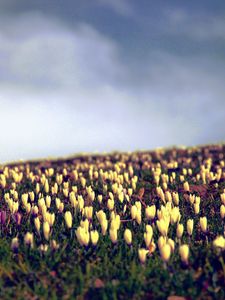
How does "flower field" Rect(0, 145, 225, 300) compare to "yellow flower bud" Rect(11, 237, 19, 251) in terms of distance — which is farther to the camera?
"yellow flower bud" Rect(11, 237, 19, 251)

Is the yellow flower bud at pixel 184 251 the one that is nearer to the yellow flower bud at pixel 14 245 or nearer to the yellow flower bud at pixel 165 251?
the yellow flower bud at pixel 165 251

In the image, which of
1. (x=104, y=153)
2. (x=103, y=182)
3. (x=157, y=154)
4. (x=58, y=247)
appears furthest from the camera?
(x=104, y=153)

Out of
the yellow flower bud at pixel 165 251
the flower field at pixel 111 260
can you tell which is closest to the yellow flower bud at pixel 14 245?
the flower field at pixel 111 260

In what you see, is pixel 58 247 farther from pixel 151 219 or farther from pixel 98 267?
pixel 151 219

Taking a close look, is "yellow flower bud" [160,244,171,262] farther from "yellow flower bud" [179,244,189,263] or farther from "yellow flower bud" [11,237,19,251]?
"yellow flower bud" [11,237,19,251]

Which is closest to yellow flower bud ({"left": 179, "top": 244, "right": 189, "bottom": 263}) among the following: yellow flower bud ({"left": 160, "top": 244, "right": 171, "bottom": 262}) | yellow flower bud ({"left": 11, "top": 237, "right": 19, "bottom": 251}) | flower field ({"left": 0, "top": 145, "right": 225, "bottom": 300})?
flower field ({"left": 0, "top": 145, "right": 225, "bottom": 300})

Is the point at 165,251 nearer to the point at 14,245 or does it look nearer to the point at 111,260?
the point at 111,260

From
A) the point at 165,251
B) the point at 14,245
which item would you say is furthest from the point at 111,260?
the point at 14,245

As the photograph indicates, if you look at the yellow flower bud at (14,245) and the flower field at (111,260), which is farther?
the yellow flower bud at (14,245)

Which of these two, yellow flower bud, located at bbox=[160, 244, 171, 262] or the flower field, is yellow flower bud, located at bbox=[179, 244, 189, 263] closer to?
the flower field

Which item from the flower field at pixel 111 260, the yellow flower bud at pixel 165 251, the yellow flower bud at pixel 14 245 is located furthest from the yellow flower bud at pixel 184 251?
the yellow flower bud at pixel 14 245

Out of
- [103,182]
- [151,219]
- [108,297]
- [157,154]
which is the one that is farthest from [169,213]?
[157,154]
